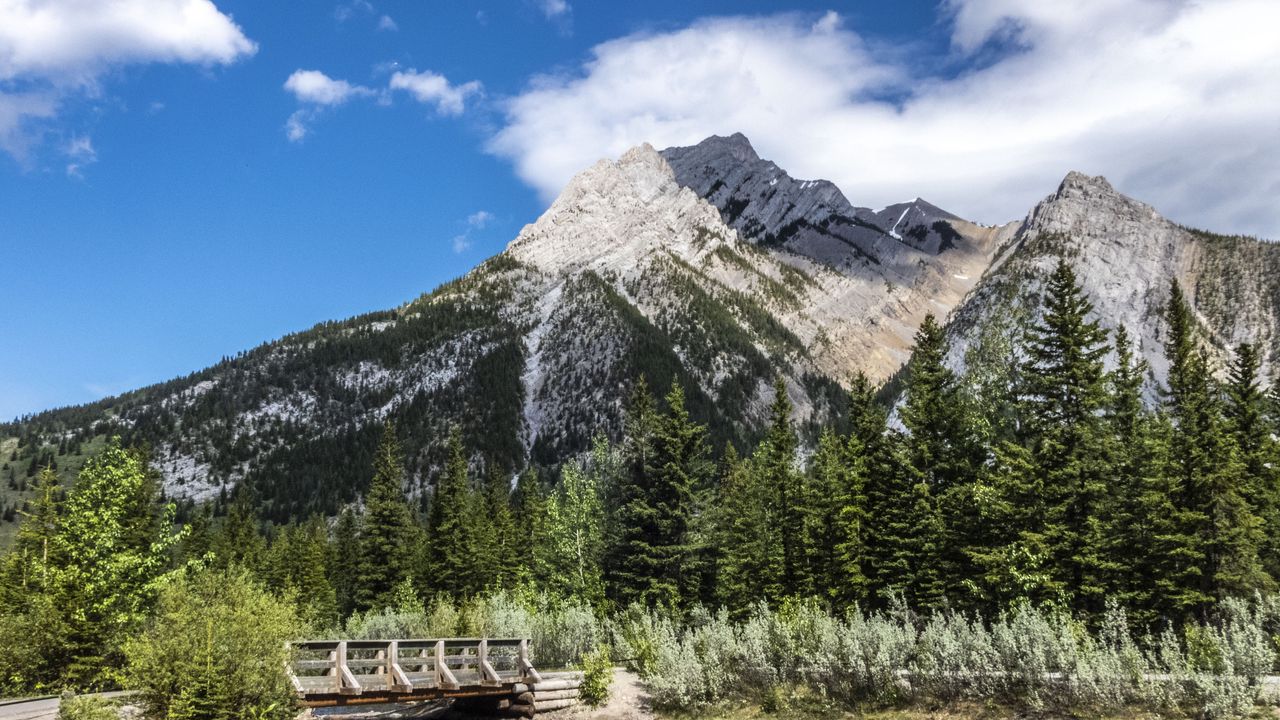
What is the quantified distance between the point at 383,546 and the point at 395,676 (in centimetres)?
3735

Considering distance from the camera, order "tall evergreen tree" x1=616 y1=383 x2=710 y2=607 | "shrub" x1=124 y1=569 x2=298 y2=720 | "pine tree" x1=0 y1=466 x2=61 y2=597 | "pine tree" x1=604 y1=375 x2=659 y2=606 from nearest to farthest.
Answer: "shrub" x1=124 y1=569 x2=298 y2=720, "pine tree" x1=0 y1=466 x2=61 y2=597, "tall evergreen tree" x1=616 y1=383 x2=710 y2=607, "pine tree" x1=604 y1=375 x2=659 y2=606

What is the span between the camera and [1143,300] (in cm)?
17388

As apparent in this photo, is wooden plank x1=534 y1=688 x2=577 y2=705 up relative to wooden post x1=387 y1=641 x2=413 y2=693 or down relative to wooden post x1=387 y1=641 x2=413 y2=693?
down

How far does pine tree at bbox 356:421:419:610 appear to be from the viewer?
58.6m

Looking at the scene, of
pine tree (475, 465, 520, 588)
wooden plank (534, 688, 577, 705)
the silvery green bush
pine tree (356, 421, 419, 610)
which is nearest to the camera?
the silvery green bush

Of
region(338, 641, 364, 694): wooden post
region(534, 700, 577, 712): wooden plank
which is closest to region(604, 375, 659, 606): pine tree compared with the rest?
region(534, 700, 577, 712): wooden plank

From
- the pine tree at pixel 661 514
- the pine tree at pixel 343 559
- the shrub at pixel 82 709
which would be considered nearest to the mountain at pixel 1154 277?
the pine tree at pixel 343 559

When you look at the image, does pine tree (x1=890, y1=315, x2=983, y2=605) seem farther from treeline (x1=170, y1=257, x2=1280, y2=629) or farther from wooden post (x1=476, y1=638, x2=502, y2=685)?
wooden post (x1=476, y1=638, x2=502, y2=685)

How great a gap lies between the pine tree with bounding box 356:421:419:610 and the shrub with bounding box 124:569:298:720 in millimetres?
41881

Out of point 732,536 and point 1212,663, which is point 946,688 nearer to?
point 1212,663

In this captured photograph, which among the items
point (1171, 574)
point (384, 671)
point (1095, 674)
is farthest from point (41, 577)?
point (1171, 574)

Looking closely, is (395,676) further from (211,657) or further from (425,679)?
(211,657)

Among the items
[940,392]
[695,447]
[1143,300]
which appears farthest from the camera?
[1143,300]

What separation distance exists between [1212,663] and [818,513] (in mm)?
24969
